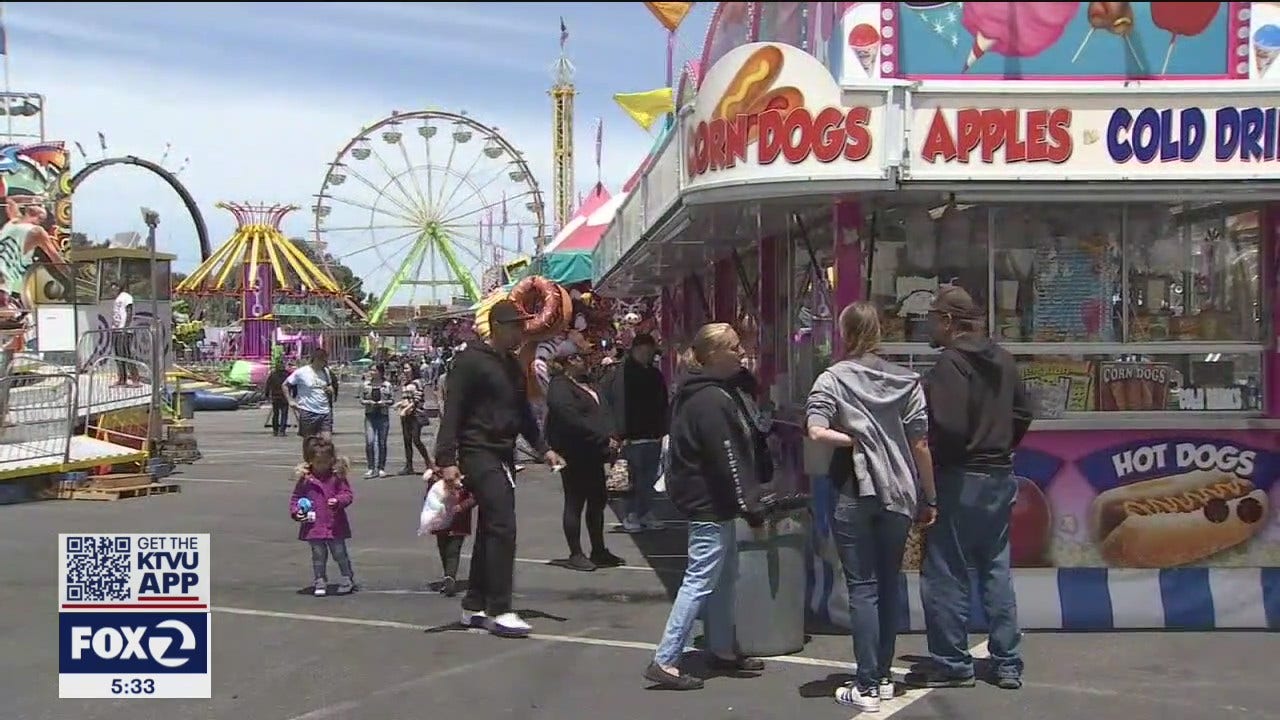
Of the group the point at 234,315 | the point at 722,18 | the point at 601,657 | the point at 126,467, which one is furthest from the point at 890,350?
the point at 234,315

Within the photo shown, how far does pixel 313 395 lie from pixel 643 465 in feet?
18.8

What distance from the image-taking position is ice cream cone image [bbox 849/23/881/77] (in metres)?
6.34

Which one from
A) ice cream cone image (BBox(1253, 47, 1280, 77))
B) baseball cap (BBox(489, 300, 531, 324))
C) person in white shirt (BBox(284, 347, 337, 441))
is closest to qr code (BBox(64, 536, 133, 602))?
baseball cap (BBox(489, 300, 531, 324))

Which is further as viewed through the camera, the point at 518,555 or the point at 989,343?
the point at 518,555

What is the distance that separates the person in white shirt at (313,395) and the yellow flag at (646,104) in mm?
5552

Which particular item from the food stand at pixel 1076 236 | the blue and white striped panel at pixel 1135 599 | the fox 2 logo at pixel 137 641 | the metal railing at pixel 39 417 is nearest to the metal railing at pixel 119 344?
the metal railing at pixel 39 417

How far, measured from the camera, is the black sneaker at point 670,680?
18.4 feet

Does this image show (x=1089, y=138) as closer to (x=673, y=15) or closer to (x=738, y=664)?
(x=673, y=15)

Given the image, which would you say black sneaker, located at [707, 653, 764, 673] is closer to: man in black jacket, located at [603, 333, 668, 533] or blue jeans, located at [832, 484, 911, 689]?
blue jeans, located at [832, 484, 911, 689]

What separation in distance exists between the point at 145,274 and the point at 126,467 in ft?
38.2

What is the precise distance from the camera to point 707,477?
561 centimetres

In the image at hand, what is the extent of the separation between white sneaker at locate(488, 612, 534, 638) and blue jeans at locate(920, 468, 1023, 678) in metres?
2.27

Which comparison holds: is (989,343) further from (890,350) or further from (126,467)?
(126,467)

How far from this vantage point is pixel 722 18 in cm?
857
